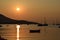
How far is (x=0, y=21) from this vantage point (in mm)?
91000
